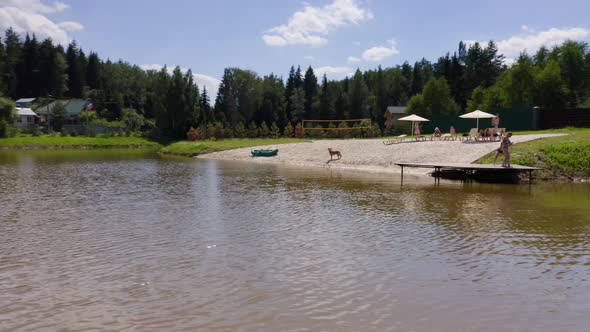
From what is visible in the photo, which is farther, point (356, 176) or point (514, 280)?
point (356, 176)

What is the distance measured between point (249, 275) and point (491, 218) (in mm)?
10391

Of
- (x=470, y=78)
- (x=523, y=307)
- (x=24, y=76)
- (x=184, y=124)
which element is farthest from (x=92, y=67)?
(x=523, y=307)

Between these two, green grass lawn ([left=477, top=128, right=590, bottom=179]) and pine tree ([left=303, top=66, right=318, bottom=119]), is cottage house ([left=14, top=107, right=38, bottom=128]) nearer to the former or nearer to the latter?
pine tree ([left=303, top=66, right=318, bottom=119])

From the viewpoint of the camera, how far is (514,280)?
33.0ft

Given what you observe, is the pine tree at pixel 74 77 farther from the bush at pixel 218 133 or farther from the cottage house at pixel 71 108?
the bush at pixel 218 133

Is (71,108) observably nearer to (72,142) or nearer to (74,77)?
(74,77)

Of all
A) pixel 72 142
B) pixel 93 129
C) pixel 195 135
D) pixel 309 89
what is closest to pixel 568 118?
pixel 195 135

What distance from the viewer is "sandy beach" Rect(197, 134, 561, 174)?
114 ft

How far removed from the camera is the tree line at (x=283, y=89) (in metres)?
68.3

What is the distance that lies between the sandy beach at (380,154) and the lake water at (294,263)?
13.2 metres

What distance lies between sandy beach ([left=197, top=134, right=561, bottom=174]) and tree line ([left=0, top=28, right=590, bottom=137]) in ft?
70.2

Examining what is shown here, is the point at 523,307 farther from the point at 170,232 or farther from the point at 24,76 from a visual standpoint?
the point at 24,76

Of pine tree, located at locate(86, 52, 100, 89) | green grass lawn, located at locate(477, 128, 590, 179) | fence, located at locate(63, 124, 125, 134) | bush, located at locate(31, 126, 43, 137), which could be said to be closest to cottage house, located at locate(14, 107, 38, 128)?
fence, located at locate(63, 124, 125, 134)

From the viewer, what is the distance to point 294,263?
1126cm
